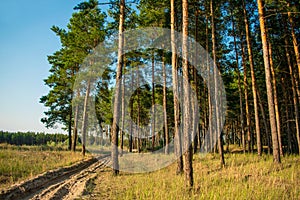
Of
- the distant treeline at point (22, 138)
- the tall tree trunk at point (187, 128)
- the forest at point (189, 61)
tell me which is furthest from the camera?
the distant treeline at point (22, 138)

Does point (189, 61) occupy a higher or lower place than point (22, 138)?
higher

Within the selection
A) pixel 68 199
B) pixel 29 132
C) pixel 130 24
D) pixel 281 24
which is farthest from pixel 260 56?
pixel 29 132

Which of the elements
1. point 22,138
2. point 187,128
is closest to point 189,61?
point 187,128

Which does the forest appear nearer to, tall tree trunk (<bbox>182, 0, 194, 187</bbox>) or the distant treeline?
tall tree trunk (<bbox>182, 0, 194, 187</bbox>)

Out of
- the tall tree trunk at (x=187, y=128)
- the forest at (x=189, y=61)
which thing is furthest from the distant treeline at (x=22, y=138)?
the tall tree trunk at (x=187, y=128)

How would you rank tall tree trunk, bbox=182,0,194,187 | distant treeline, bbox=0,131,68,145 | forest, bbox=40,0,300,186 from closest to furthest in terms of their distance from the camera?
1. tall tree trunk, bbox=182,0,194,187
2. forest, bbox=40,0,300,186
3. distant treeline, bbox=0,131,68,145

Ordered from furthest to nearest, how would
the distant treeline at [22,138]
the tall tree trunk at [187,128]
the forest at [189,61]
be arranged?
the distant treeline at [22,138], the forest at [189,61], the tall tree trunk at [187,128]

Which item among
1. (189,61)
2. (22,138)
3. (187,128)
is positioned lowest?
(22,138)

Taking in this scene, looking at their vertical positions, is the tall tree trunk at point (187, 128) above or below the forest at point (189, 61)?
below

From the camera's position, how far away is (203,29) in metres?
18.4

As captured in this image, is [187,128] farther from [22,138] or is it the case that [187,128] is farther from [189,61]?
[22,138]

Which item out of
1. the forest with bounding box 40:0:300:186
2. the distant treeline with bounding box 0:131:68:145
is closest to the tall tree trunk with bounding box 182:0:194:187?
the forest with bounding box 40:0:300:186

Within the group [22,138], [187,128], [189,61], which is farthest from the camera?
[22,138]

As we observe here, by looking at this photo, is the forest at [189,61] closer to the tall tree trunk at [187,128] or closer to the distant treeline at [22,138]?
the tall tree trunk at [187,128]
